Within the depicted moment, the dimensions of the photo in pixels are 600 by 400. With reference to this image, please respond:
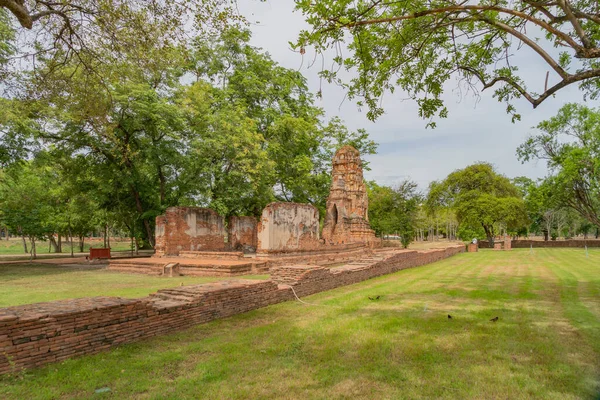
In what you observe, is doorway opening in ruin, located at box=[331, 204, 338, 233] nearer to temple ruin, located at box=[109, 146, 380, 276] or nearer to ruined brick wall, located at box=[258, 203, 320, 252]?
temple ruin, located at box=[109, 146, 380, 276]

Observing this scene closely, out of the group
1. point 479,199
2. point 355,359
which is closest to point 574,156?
point 479,199

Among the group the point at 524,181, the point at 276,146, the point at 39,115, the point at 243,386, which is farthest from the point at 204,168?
the point at 524,181

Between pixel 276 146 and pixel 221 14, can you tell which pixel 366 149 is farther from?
pixel 221 14

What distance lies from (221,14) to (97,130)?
13268 mm

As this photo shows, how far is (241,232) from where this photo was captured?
2338 centimetres

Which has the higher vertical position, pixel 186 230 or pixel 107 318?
pixel 186 230

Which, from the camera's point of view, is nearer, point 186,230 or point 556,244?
point 186,230

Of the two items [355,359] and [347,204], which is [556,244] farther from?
[355,359]

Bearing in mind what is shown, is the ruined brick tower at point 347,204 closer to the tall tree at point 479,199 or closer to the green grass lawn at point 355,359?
the green grass lawn at point 355,359

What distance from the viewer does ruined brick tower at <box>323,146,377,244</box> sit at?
24250mm

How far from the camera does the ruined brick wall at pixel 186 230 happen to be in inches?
719

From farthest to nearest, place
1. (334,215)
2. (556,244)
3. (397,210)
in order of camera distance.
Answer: (556,244)
(397,210)
(334,215)

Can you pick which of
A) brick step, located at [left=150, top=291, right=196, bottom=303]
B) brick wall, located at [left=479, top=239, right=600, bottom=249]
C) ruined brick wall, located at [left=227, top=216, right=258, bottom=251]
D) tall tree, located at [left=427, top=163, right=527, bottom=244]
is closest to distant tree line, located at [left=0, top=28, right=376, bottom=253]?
ruined brick wall, located at [left=227, top=216, right=258, bottom=251]

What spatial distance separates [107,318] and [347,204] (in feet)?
67.7
